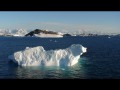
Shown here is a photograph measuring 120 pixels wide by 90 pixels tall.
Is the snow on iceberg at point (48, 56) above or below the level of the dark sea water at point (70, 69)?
above

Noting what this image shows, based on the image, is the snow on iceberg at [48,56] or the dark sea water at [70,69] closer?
the dark sea water at [70,69]

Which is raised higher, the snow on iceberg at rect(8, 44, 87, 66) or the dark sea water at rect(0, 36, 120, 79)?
the snow on iceberg at rect(8, 44, 87, 66)

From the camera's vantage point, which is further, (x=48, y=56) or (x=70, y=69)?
(x=48, y=56)

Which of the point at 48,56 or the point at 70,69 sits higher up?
the point at 48,56

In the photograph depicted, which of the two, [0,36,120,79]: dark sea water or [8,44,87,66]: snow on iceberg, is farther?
[8,44,87,66]: snow on iceberg
